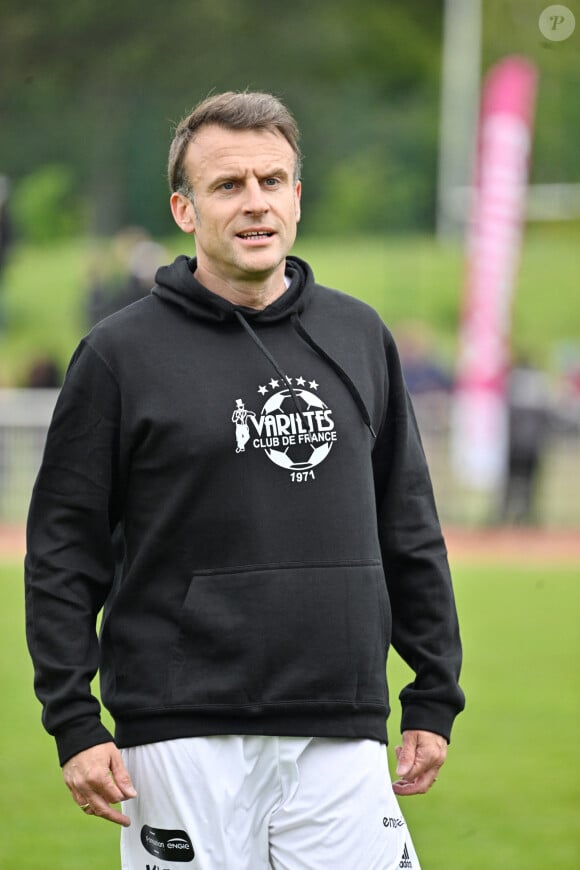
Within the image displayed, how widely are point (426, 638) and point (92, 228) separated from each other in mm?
32286

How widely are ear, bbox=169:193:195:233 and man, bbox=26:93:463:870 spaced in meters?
0.06

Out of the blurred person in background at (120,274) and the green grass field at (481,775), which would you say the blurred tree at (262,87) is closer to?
the blurred person in background at (120,274)

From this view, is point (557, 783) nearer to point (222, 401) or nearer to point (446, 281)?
point (222, 401)

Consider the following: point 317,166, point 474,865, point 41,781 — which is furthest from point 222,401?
point 317,166

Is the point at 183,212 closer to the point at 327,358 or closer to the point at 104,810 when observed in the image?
the point at 327,358

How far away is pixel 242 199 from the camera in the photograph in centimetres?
320

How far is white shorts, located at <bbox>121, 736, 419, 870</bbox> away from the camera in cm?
305

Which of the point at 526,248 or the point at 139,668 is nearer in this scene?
the point at 139,668

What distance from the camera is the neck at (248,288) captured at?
3.26 metres

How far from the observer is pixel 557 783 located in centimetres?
673

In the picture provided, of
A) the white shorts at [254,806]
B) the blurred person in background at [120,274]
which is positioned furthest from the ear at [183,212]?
the blurred person in background at [120,274]

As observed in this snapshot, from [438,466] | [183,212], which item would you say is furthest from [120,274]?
[183,212]

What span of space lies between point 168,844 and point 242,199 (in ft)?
4.32

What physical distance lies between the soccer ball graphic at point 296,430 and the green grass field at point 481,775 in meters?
2.70
